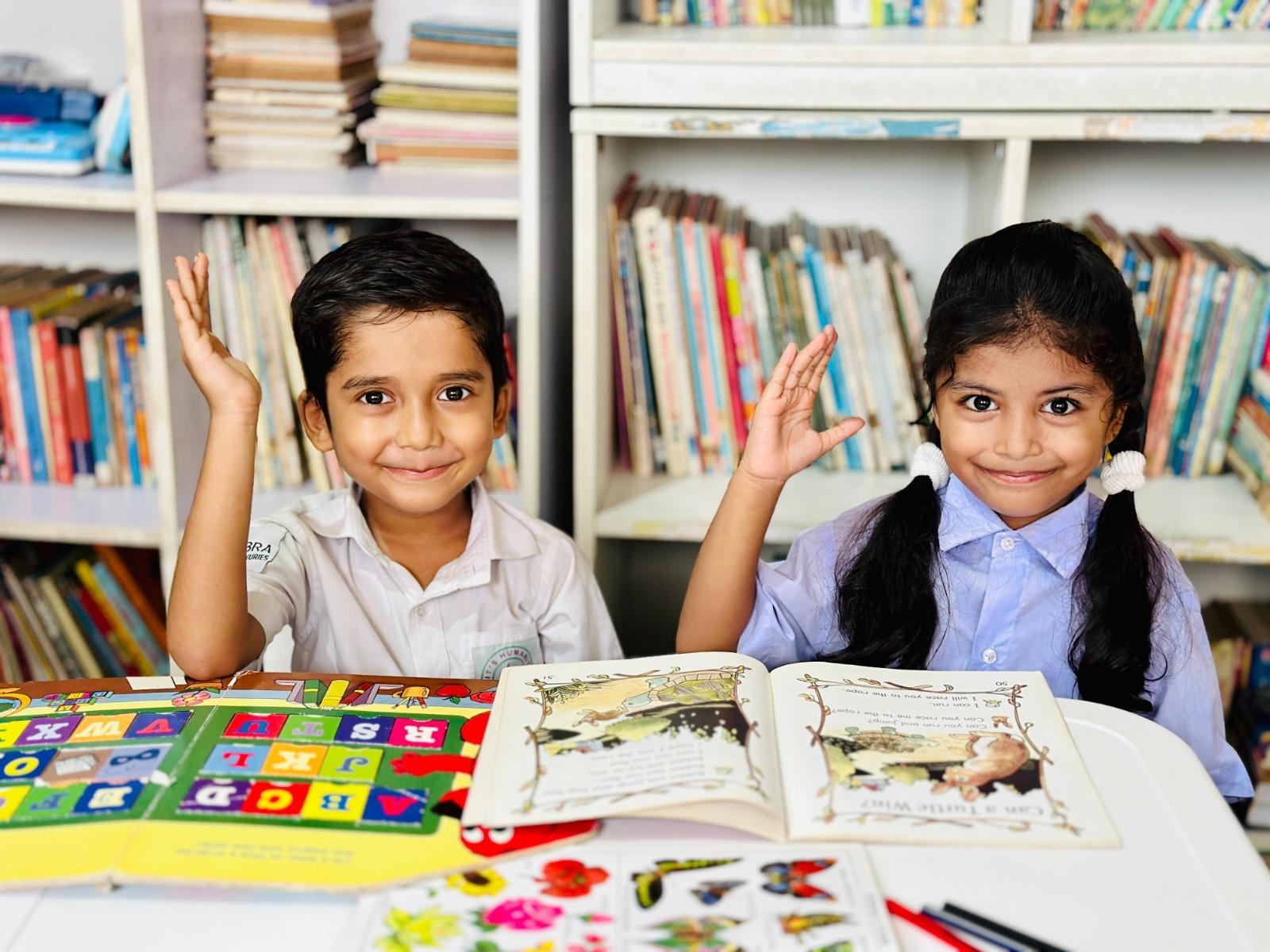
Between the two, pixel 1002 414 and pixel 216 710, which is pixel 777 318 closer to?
pixel 1002 414

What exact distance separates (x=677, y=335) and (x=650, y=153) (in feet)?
1.07

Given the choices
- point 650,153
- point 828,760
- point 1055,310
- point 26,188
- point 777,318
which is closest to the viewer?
point 828,760

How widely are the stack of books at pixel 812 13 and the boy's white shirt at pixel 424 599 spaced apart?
695mm

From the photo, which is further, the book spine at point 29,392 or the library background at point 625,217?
the book spine at point 29,392

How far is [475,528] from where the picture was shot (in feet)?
4.04

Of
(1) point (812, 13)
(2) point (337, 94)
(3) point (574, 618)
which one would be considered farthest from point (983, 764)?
(2) point (337, 94)

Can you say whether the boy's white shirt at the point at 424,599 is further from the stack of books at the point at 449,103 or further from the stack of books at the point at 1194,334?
the stack of books at the point at 1194,334

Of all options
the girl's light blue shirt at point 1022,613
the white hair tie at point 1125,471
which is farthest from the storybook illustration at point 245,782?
the white hair tie at point 1125,471

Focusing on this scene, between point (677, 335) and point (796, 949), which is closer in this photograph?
point (796, 949)

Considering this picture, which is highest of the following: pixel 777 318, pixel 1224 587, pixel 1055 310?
pixel 1055 310

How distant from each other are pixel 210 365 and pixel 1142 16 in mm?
1148

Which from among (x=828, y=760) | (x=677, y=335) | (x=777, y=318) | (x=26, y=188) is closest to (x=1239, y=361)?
(x=777, y=318)

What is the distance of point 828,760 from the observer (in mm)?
784

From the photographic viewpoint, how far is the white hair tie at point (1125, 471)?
1.08 metres
